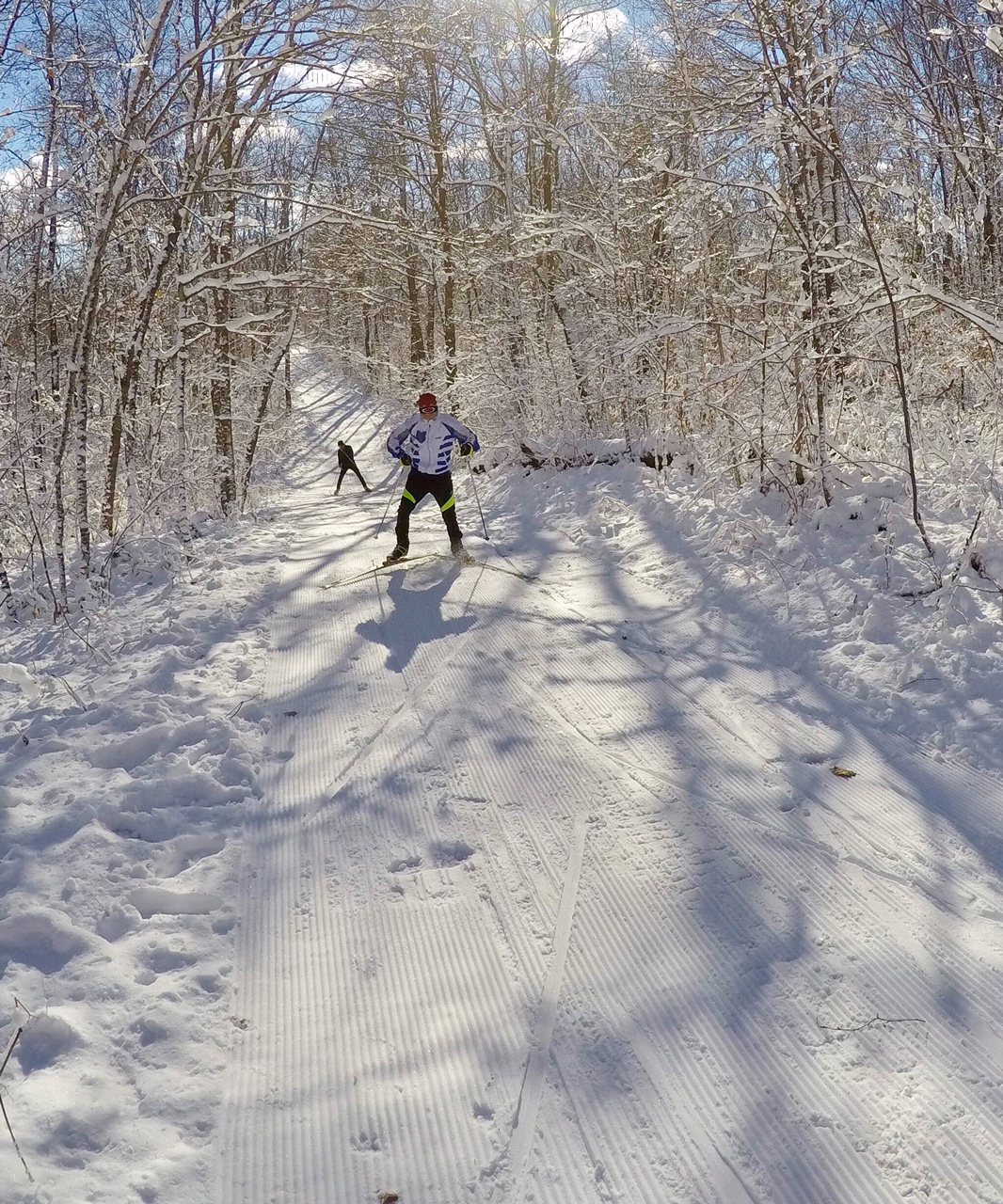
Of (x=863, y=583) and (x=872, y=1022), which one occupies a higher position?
(x=863, y=583)

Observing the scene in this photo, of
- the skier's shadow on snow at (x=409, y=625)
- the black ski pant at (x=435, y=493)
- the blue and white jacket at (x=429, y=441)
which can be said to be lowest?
the skier's shadow on snow at (x=409, y=625)

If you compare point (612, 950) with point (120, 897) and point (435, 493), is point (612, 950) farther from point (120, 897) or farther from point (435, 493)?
point (435, 493)

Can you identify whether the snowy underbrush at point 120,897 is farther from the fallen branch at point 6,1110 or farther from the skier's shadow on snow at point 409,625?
the skier's shadow on snow at point 409,625

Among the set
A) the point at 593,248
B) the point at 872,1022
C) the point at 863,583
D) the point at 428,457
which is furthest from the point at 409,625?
the point at 593,248

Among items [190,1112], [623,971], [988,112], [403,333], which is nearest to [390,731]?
[623,971]

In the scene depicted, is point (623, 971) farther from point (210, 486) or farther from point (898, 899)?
point (210, 486)

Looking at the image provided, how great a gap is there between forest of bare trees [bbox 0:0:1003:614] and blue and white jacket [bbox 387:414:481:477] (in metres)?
1.40

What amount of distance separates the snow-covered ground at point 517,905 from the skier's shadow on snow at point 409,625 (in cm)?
6

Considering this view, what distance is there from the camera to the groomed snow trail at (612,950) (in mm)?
2303

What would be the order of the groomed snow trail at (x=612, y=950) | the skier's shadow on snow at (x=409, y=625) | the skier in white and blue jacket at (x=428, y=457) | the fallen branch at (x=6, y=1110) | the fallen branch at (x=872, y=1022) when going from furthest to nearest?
the skier in white and blue jacket at (x=428, y=457) < the skier's shadow on snow at (x=409, y=625) < the fallen branch at (x=872, y=1022) < the groomed snow trail at (x=612, y=950) < the fallen branch at (x=6, y=1110)

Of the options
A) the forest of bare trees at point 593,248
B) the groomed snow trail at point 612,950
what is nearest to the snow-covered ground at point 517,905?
the groomed snow trail at point 612,950

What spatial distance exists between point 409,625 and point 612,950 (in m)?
4.01

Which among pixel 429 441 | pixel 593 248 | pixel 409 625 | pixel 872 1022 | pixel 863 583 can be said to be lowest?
pixel 872 1022

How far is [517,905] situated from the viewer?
338cm
